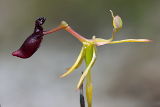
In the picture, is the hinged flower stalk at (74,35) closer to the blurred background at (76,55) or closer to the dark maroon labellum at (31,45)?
the dark maroon labellum at (31,45)

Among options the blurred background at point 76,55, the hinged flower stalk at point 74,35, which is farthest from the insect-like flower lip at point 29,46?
the blurred background at point 76,55

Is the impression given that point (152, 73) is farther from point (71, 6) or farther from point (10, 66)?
point (10, 66)

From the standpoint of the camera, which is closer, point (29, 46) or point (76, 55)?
point (29, 46)

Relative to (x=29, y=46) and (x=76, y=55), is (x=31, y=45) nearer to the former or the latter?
(x=29, y=46)

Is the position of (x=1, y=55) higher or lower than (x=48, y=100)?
higher

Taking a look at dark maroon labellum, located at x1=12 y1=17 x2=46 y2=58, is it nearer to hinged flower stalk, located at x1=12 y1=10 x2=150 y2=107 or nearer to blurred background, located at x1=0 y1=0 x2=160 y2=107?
hinged flower stalk, located at x1=12 y1=10 x2=150 y2=107

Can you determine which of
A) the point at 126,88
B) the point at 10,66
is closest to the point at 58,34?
the point at 10,66

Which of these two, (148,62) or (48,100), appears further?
(148,62)

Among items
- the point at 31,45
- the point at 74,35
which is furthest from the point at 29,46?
the point at 74,35

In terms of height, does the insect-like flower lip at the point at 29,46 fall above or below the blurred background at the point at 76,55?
below
